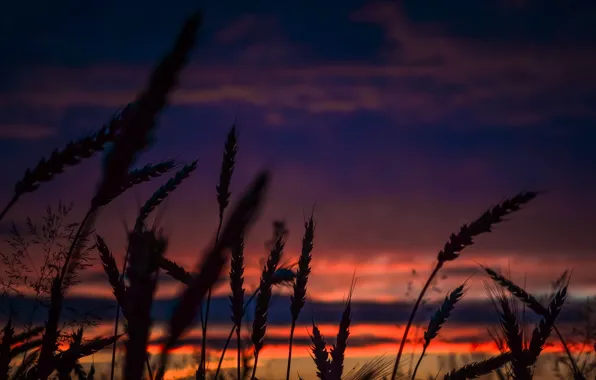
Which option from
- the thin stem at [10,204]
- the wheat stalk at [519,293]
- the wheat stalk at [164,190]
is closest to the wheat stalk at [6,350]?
the thin stem at [10,204]

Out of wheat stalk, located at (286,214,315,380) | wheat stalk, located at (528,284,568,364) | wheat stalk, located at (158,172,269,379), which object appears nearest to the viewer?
wheat stalk, located at (158,172,269,379)

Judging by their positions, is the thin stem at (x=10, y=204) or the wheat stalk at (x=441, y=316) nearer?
the thin stem at (x=10, y=204)

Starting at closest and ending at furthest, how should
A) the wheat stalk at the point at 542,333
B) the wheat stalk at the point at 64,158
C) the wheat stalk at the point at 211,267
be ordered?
the wheat stalk at the point at 211,267 → the wheat stalk at the point at 64,158 → the wheat stalk at the point at 542,333

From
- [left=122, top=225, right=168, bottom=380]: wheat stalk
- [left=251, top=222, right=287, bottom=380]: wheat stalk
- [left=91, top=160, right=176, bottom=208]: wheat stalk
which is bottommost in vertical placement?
[left=122, top=225, right=168, bottom=380]: wheat stalk

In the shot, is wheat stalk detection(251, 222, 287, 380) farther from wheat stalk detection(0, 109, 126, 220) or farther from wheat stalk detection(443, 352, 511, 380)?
wheat stalk detection(0, 109, 126, 220)

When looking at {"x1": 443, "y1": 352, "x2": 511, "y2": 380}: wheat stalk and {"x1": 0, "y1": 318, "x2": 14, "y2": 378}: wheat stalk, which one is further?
{"x1": 443, "y1": 352, "x2": 511, "y2": 380}: wheat stalk

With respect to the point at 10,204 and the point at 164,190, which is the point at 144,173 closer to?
the point at 164,190

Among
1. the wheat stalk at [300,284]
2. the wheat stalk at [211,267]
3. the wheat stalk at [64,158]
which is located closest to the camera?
the wheat stalk at [211,267]

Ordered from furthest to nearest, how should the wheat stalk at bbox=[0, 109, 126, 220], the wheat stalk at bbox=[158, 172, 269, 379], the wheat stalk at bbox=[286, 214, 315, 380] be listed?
the wheat stalk at bbox=[286, 214, 315, 380] < the wheat stalk at bbox=[0, 109, 126, 220] < the wheat stalk at bbox=[158, 172, 269, 379]

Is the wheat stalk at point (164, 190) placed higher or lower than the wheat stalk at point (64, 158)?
higher

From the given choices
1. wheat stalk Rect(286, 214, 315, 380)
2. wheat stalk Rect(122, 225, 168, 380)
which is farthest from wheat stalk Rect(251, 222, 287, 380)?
wheat stalk Rect(122, 225, 168, 380)

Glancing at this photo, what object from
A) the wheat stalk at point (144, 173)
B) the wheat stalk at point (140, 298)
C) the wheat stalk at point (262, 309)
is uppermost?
the wheat stalk at point (144, 173)

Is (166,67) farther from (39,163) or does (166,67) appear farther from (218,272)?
(39,163)

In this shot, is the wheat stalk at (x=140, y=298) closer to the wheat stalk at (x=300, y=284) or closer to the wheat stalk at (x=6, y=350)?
the wheat stalk at (x=6, y=350)
